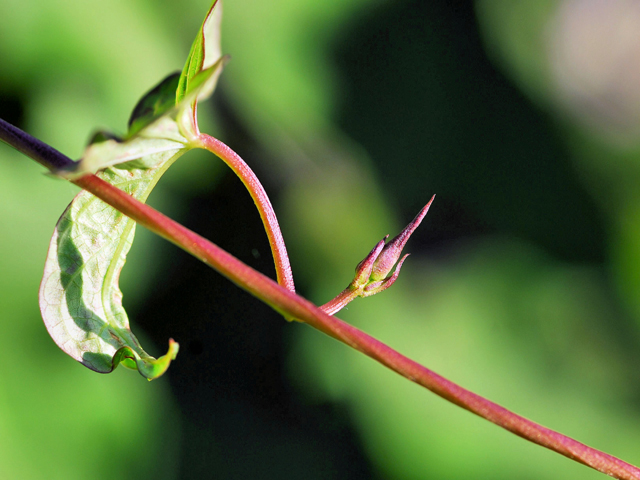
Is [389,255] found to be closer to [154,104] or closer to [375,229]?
[154,104]

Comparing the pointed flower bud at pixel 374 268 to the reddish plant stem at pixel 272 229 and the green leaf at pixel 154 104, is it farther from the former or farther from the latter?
the green leaf at pixel 154 104

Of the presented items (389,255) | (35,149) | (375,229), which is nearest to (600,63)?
(375,229)

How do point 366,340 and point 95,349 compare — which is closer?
point 366,340

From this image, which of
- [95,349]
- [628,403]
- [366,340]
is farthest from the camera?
[628,403]

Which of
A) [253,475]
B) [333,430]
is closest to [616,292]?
[333,430]

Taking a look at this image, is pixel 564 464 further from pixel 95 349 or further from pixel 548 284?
pixel 95 349

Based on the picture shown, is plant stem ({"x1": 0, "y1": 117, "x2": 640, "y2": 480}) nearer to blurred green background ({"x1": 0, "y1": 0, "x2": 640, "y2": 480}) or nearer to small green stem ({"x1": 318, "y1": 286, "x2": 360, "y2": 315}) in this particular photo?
small green stem ({"x1": 318, "y1": 286, "x2": 360, "y2": 315})
